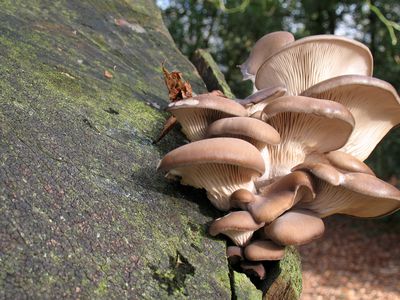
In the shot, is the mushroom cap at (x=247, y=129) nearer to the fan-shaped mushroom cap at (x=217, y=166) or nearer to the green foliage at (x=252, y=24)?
the fan-shaped mushroom cap at (x=217, y=166)

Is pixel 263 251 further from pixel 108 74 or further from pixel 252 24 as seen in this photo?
pixel 252 24

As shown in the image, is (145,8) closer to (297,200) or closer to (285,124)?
(285,124)

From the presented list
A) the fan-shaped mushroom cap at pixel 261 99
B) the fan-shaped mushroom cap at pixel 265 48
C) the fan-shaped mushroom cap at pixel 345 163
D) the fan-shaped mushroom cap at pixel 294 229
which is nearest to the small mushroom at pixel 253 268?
the fan-shaped mushroom cap at pixel 294 229

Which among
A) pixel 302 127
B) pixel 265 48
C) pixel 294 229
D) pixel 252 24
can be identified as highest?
pixel 265 48

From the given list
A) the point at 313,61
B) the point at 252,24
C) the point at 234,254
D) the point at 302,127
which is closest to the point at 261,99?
the point at 302,127

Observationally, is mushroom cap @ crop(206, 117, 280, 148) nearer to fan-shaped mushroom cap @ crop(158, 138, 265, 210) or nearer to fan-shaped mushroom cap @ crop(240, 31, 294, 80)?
fan-shaped mushroom cap @ crop(158, 138, 265, 210)

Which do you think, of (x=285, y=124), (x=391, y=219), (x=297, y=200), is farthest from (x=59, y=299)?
(x=391, y=219)
